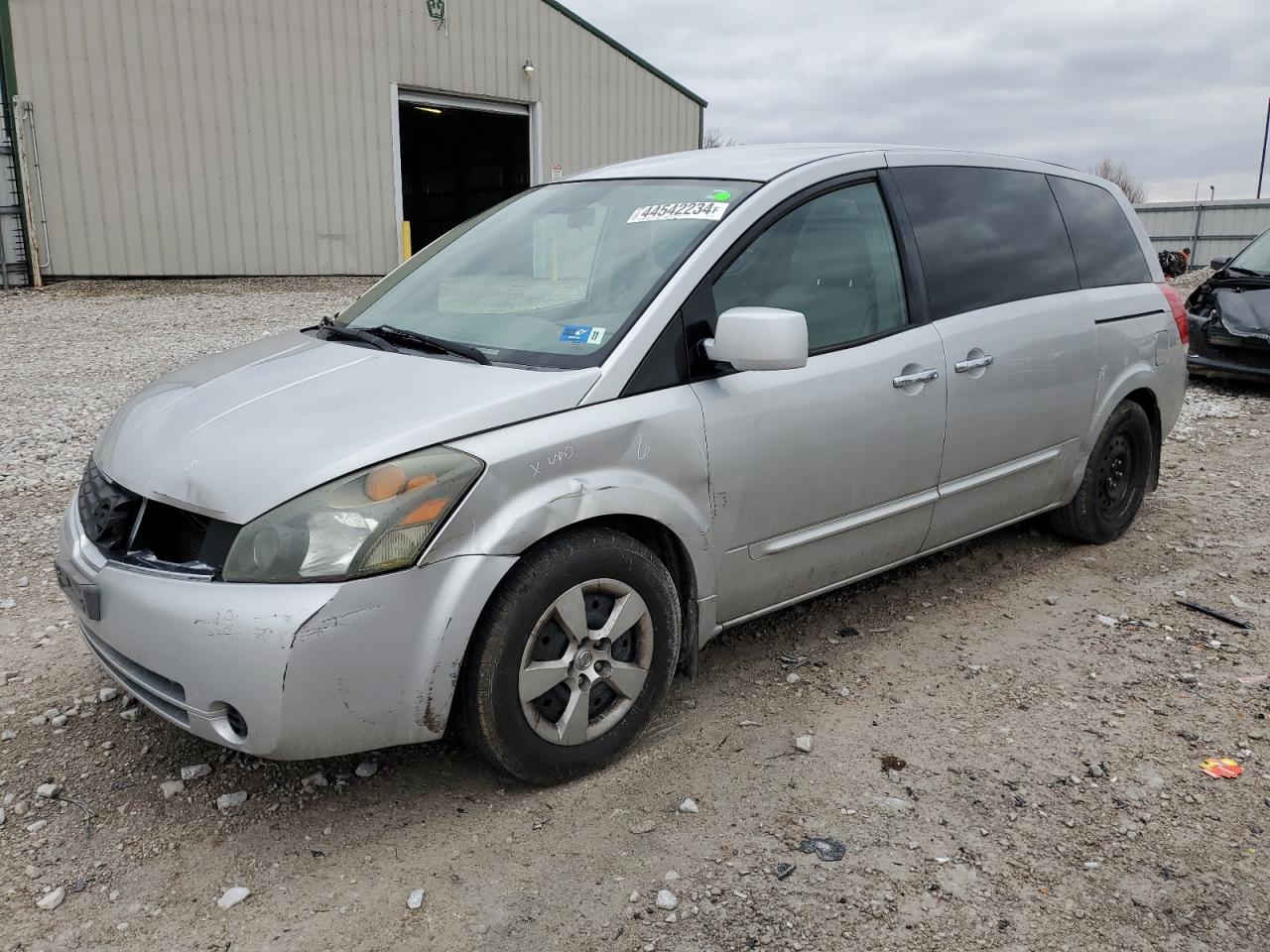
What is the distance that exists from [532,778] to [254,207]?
1526cm

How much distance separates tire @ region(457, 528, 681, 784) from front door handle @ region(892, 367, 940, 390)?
3.79 feet

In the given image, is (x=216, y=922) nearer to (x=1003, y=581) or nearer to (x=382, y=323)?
(x=382, y=323)

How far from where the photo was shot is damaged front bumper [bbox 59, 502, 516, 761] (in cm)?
237

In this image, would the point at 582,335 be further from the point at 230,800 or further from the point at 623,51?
the point at 623,51

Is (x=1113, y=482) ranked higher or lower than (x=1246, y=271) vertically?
lower

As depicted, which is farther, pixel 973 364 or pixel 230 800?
pixel 973 364

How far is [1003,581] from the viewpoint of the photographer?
4508 millimetres

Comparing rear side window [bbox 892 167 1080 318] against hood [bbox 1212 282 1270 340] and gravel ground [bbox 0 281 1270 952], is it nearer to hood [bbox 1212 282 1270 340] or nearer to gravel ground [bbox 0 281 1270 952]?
gravel ground [bbox 0 281 1270 952]

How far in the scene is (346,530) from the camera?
2.43 m

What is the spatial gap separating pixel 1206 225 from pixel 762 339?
24.1m

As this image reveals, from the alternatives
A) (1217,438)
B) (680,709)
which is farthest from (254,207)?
(680,709)

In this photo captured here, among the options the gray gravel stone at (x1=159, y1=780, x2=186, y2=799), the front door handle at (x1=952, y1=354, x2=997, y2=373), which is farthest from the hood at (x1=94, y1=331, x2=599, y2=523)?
the front door handle at (x1=952, y1=354, x2=997, y2=373)

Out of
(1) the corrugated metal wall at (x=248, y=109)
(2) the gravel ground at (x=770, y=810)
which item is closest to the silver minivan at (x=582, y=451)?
(2) the gravel ground at (x=770, y=810)

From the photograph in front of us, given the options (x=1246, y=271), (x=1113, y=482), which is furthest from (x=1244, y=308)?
(x=1113, y=482)
